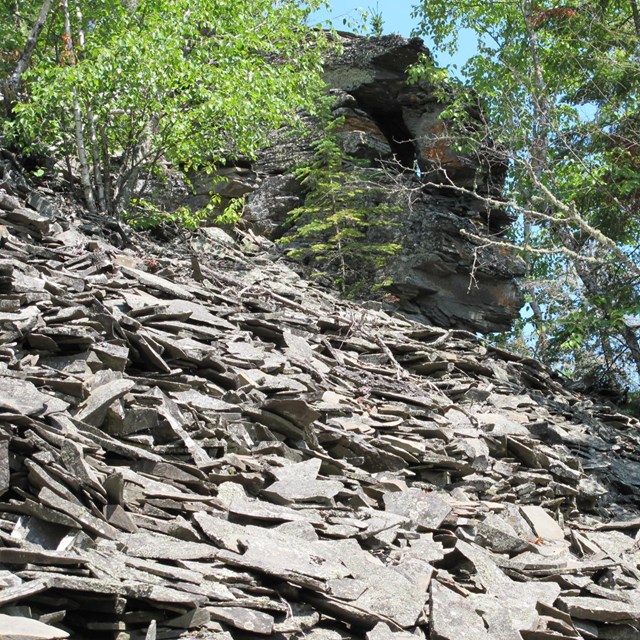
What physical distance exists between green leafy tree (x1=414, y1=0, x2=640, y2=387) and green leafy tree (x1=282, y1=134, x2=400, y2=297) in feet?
9.33

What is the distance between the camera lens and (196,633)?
4449 mm

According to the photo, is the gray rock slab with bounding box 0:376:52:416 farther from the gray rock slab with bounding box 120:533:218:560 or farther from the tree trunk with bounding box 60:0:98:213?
the tree trunk with bounding box 60:0:98:213

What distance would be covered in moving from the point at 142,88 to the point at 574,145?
10.5 meters

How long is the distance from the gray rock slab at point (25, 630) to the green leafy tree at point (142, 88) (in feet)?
39.9

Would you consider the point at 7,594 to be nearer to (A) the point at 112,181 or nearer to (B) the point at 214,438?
(B) the point at 214,438

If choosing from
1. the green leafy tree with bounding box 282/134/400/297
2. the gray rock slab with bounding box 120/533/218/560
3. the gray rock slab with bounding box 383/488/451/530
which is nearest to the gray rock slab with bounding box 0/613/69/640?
the gray rock slab with bounding box 120/533/218/560

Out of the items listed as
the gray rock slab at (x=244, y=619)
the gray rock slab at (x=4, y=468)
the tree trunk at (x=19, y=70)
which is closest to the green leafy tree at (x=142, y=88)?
the tree trunk at (x=19, y=70)

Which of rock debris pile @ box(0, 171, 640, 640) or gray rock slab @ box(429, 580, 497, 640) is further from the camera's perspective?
gray rock slab @ box(429, 580, 497, 640)

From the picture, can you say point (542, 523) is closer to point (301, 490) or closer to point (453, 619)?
point (301, 490)

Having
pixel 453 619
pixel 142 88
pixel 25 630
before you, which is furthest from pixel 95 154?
pixel 25 630

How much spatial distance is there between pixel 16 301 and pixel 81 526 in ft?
12.4

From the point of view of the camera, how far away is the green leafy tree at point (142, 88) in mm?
14484

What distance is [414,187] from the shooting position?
20.7m

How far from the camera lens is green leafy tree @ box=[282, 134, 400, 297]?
18.6 metres
